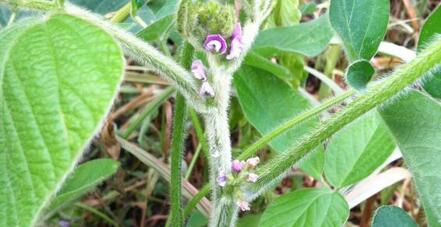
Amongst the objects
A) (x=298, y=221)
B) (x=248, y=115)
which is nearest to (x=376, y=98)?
(x=298, y=221)

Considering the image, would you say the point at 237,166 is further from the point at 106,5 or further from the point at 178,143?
the point at 106,5

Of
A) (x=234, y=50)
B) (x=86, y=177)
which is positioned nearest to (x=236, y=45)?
(x=234, y=50)

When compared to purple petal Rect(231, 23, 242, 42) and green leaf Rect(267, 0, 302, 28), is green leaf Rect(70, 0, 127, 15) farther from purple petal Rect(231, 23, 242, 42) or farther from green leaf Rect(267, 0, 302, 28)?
purple petal Rect(231, 23, 242, 42)

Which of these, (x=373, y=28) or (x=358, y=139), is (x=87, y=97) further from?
(x=358, y=139)

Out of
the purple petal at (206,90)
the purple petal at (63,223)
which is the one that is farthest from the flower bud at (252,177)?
the purple petal at (63,223)

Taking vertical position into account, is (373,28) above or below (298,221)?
above

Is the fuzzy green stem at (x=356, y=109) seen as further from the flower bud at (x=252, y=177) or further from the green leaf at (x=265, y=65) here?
the green leaf at (x=265, y=65)

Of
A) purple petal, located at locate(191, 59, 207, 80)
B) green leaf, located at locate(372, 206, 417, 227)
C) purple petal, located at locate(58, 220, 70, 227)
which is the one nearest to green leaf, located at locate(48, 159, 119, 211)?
purple petal, located at locate(58, 220, 70, 227)
